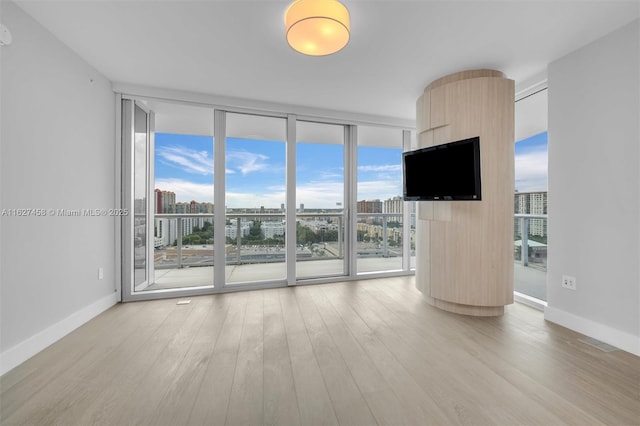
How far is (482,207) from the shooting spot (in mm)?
2598

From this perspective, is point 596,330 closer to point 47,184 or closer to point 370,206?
point 370,206

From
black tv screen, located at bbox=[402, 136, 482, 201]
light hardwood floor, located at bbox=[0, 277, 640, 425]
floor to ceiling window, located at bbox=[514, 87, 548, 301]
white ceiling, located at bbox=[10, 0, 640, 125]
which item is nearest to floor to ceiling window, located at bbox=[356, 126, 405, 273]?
black tv screen, located at bbox=[402, 136, 482, 201]

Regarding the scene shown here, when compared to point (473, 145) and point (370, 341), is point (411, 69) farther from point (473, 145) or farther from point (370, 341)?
point (370, 341)

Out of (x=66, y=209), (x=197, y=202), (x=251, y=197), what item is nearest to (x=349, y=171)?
(x=251, y=197)

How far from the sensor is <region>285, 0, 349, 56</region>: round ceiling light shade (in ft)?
5.34

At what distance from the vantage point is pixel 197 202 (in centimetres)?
346

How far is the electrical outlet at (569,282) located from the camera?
241 cm

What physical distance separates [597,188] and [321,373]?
9.29 ft

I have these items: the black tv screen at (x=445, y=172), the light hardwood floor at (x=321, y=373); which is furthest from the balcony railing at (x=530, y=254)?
the black tv screen at (x=445, y=172)

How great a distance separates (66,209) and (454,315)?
3.95 meters

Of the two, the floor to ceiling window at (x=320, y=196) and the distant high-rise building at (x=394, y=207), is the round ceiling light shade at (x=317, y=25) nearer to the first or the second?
the floor to ceiling window at (x=320, y=196)

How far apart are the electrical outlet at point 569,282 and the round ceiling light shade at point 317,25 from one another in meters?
2.98

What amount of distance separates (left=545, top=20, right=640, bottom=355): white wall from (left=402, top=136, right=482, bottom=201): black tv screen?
0.89 meters

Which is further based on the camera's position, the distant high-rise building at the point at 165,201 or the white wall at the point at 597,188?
the distant high-rise building at the point at 165,201
